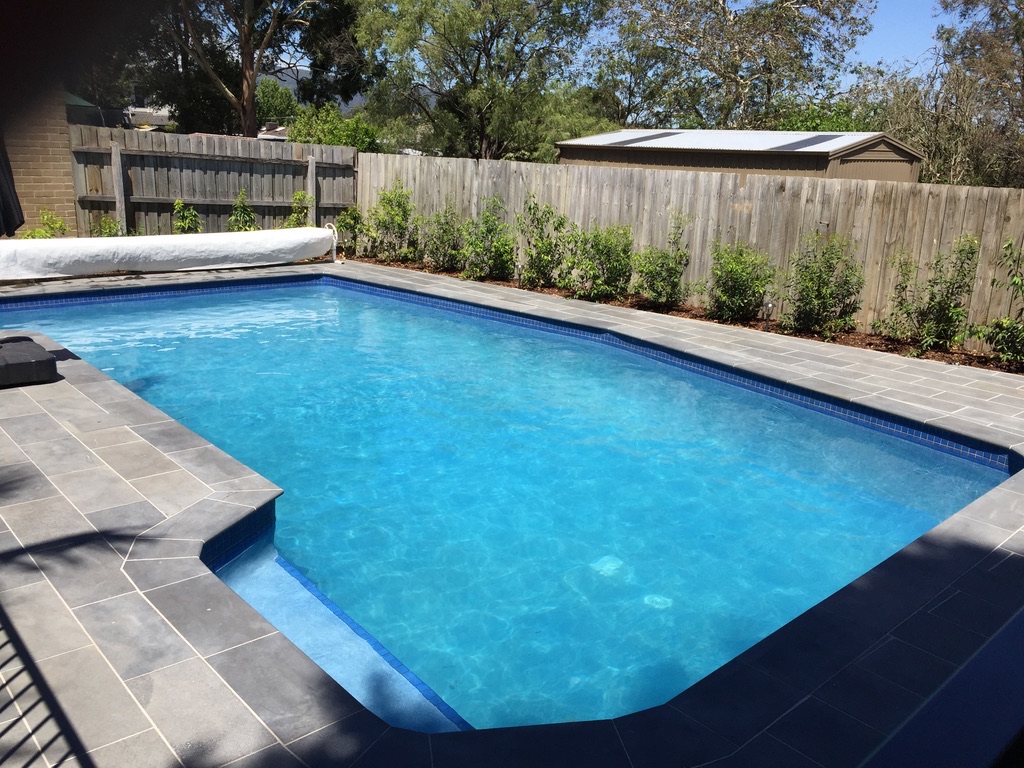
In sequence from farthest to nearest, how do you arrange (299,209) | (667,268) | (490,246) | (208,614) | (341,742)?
(299,209) < (490,246) < (667,268) < (208,614) < (341,742)

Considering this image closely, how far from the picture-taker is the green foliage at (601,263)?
10.1 m

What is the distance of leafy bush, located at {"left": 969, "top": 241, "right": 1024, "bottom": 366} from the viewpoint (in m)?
7.51

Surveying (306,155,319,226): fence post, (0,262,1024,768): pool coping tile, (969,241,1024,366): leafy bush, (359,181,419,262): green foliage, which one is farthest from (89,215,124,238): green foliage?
(969,241,1024,366): leafy bush

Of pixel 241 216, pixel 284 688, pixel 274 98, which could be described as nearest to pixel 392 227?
pixel 241 216

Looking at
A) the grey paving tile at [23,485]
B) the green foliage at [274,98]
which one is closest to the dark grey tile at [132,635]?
the grey paving tile at [23,485]

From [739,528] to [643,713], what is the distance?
2.47 meters

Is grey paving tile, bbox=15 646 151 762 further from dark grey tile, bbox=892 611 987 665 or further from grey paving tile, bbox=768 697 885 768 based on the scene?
dark grey tile, bbox=892 611 987 665

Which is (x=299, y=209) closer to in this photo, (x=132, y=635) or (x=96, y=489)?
(x=96, y=489)

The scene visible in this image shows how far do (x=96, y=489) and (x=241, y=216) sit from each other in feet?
28.8

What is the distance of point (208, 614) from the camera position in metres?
3.08

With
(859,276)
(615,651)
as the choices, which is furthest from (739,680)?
(859,276)

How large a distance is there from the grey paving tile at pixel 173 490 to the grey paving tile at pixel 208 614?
0.71 metres

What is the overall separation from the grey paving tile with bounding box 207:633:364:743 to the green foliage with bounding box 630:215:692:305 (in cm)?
769

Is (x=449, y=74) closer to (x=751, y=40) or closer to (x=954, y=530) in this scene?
(x=751, y=40)
